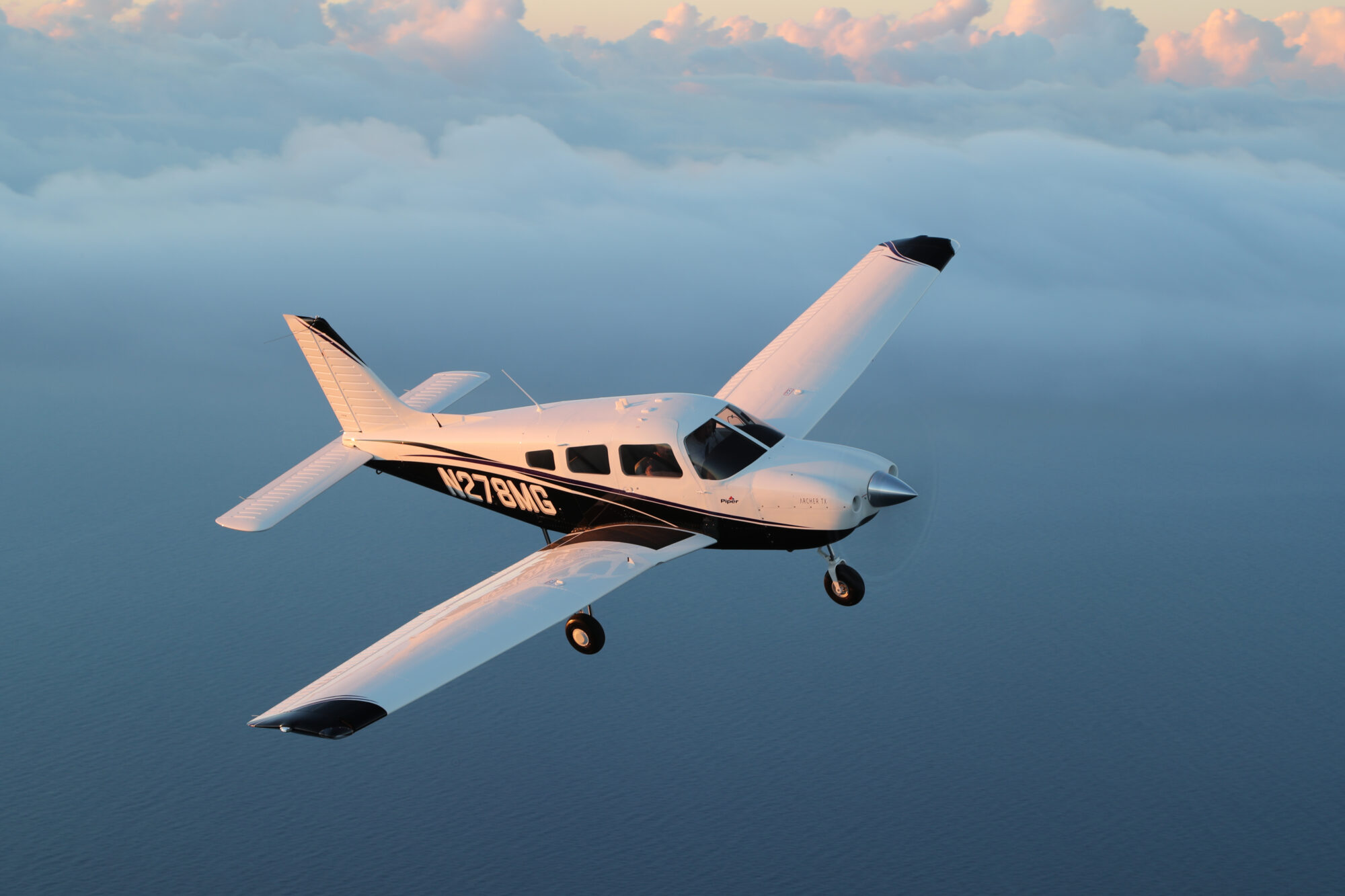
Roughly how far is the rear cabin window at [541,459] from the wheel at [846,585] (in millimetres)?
6415

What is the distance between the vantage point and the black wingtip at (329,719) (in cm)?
1306

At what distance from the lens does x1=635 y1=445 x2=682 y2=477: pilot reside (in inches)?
769

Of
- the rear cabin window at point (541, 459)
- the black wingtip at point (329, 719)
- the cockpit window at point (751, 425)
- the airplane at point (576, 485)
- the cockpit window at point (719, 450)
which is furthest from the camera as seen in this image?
the rear cabin window at point (541, 459)

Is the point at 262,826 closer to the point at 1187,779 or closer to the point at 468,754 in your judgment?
the point at 468,754

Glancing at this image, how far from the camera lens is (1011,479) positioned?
150000 mm

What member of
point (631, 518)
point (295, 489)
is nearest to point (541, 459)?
point (631, 518)

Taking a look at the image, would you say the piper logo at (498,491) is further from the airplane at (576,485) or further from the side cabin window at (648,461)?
the side cabin window at (648,461)

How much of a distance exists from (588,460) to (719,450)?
2.84 meters

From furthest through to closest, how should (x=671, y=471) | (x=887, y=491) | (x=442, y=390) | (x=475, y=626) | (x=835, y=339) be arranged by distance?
(x=835, y=339), (x=442, y=390), (x=671, y=471), (x=887, y=491), (x=475, y=626)

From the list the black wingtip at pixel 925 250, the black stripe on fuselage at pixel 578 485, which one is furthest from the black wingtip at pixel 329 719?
the black wingtip at pixel 925 250

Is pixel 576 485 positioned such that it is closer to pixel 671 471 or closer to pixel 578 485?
pixel 578 485

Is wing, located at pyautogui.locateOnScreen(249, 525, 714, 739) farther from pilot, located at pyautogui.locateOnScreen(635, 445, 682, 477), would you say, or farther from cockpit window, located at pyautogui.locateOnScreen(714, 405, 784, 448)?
cockpit window, located at pyautogui.locateOnScreen(714, 405, 784, 448)

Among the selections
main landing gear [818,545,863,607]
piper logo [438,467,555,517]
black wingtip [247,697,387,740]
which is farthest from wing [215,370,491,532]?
main landing gear [818,545,863,607]

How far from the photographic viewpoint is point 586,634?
63.4 feet
